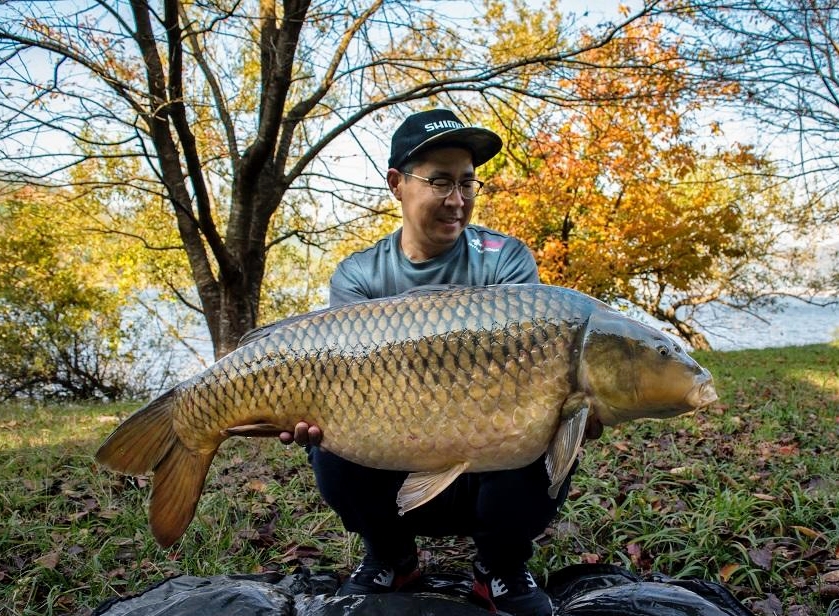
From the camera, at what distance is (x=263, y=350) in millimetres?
1431

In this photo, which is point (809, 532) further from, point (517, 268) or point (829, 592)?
point (517, 268)

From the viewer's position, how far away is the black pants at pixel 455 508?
144 cm

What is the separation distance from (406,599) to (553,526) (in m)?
0.90

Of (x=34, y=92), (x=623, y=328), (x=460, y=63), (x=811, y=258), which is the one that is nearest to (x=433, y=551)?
(x=623, y=328)

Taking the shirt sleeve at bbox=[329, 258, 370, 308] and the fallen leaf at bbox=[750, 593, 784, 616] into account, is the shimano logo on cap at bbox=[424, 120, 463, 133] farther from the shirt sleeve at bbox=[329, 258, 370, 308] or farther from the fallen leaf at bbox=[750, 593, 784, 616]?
the fallen leaf at bbox=[750, 593, 784, 616]

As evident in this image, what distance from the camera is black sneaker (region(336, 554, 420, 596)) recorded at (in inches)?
62.2

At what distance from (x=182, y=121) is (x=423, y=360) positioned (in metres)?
4.02

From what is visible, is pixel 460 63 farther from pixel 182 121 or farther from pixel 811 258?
pixel 811 258

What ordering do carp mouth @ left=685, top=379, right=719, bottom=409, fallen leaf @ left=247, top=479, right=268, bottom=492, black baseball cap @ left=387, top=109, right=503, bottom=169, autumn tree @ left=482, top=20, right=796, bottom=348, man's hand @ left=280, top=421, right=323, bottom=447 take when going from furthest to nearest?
autumn tree @ left=482, top=20, right=796, bottom=348 < fallen leaf @ left=247, top=479, right=268, bottom=492 < black baseball cap @ left=387, top=109, right=503, bottom=169 < man's hand @ left=280, top=421, right=323, bottom=447 < carp mouth @ left=685, top=379, right=719, bottom=409

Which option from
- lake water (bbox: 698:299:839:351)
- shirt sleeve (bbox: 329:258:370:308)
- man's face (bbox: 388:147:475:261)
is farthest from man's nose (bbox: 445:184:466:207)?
lake water (bbox: 698:299:839:351)

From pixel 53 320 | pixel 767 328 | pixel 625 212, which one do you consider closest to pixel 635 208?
pixel 625 212

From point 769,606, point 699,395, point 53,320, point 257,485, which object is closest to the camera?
point 699,395

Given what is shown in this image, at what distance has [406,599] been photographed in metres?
1.27

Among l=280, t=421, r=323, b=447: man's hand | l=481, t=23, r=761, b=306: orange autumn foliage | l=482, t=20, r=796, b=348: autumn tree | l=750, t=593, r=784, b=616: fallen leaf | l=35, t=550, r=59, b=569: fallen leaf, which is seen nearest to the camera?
l=280, t=421, r=323, b=447: man's hand
